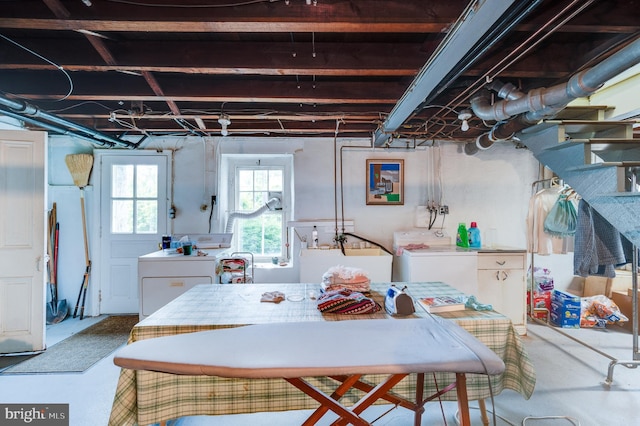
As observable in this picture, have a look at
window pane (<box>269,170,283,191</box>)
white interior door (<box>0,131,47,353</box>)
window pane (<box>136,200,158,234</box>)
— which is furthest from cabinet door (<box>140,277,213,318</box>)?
window pane (<box>269,170,283,191</box>)

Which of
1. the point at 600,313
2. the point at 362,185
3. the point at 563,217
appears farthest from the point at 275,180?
the point at 600,313

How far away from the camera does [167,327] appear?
4.46 ft

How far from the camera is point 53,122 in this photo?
2.94 m

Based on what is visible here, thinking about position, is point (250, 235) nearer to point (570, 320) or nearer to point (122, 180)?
point (122, 180)

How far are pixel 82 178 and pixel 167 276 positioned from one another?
1895 millimetres

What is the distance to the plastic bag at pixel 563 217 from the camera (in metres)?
2.84

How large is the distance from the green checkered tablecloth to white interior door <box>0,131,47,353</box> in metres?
2.05

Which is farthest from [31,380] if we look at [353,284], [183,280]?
[353,284]

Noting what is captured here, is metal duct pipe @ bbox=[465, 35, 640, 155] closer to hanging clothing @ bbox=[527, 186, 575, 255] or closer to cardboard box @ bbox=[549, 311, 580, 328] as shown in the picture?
hanging clothing @ bbox=[527, 186, 575, 255]

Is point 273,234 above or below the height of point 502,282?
above

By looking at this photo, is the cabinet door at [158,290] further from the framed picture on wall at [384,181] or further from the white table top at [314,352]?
the framed picture on wall at [384,181]

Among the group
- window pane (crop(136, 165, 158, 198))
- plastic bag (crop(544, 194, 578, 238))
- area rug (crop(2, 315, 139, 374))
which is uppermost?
window pane (crop(136, 165, 158, 198))

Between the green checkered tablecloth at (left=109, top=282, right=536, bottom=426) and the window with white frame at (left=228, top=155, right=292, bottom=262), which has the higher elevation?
the window with white frame at (left=228, top=155, right=292, bottom=262)

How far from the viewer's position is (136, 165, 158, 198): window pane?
11.8ft
